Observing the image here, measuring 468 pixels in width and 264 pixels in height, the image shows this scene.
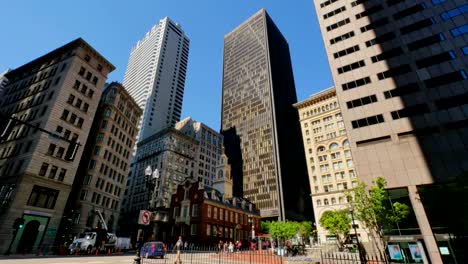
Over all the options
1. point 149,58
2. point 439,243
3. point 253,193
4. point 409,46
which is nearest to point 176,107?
point 149,58

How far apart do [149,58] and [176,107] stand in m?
34.1

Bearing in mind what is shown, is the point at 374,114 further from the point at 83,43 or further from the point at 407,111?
the point at 83,43

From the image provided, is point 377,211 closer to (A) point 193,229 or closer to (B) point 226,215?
(B) point 226,215

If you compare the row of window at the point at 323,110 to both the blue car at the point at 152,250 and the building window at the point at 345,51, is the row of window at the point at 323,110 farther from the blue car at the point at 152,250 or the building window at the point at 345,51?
the blue car at the point at 152,250

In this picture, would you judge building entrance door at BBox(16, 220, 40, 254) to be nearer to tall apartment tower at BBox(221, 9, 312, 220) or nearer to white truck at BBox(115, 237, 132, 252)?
white truck at BBox(115, 237, 132, 252)

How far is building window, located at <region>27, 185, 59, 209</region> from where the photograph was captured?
115ft

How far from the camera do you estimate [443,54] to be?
111ft

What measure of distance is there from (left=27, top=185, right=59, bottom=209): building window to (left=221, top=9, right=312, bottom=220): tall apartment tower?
80.4 metres

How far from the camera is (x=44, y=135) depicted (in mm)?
38000

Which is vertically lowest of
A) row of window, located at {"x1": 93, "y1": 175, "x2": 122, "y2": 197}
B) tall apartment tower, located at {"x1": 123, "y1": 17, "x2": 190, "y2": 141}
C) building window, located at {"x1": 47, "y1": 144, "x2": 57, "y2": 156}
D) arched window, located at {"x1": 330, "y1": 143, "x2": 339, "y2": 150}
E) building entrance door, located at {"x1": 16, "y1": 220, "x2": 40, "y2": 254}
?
building entrance door, located at {"x1": 16, "y1": 220, "x2": 40, "y2": 254}

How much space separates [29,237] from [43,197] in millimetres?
5645

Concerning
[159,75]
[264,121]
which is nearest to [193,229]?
[264,121]

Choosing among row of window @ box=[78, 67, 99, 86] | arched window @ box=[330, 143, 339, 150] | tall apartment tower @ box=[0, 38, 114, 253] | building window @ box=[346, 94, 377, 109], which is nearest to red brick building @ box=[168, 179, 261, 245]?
tall apartment tower @ box=[0, 38, 114, 253]

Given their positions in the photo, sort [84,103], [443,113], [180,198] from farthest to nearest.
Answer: [180,198]
[84,103]
[443,113]
